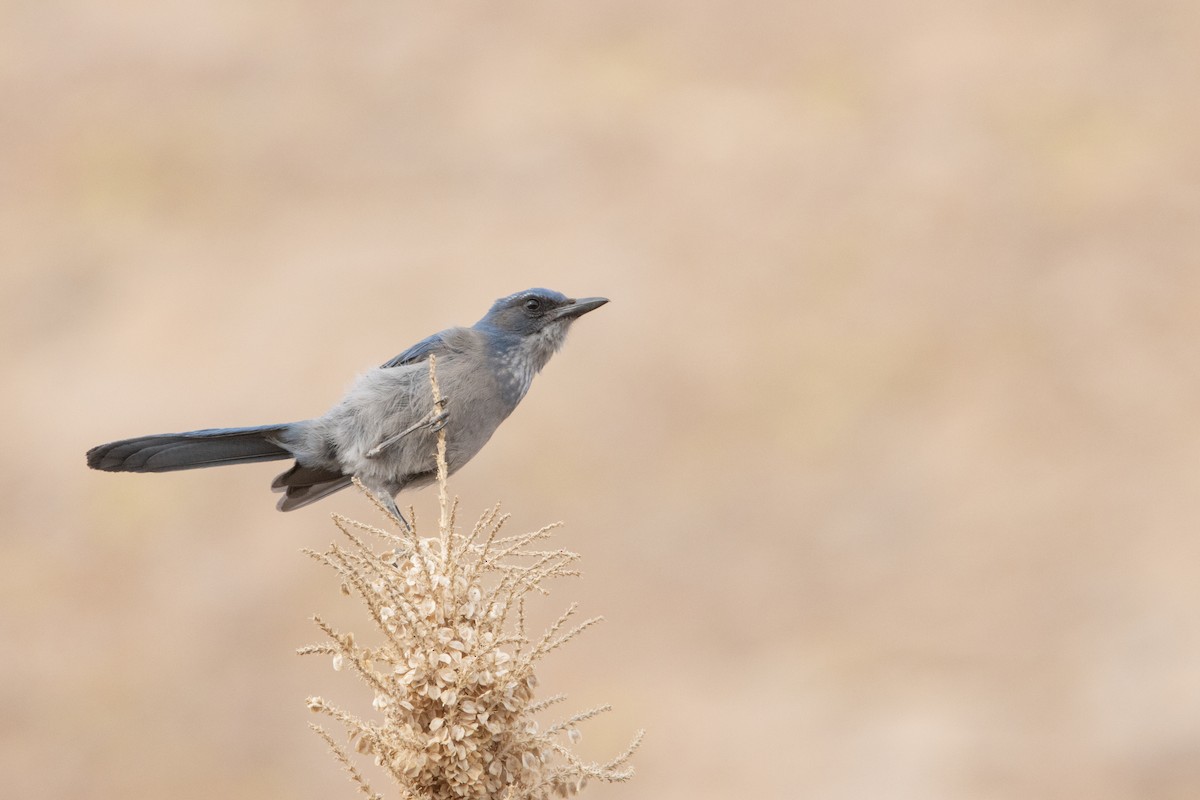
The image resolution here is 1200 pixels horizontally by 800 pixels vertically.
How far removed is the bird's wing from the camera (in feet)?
15.8

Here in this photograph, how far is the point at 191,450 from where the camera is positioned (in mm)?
4465

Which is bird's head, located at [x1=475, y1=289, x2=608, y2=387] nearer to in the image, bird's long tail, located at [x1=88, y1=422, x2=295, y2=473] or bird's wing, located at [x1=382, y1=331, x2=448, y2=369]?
bird's wing, located at [x1=382, y1=331, x2=448, y2=369]

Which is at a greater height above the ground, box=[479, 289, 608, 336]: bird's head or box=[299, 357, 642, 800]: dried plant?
box=[479, 289, 608, 336]: bird's head

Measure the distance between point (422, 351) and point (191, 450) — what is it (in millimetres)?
962

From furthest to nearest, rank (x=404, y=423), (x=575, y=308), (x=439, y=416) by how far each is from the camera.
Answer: (x=575, y=308), (x=404, y=423), (x=439, y=416)

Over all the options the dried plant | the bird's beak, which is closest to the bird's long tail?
the bird's beak

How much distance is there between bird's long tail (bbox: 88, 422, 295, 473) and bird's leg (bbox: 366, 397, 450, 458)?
1.30 feet

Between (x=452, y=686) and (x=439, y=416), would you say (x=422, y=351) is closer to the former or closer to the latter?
(x=439, y=416)

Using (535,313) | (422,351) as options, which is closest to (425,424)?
(422,351)

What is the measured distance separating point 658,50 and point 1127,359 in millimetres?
7219

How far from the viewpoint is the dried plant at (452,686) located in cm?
284

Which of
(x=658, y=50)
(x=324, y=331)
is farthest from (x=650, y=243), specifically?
(x=324, y=331)

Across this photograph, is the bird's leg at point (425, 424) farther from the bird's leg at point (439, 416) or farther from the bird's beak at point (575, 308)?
the bird's beak at point (575, 308)

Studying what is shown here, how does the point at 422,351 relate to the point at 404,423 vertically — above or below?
above
